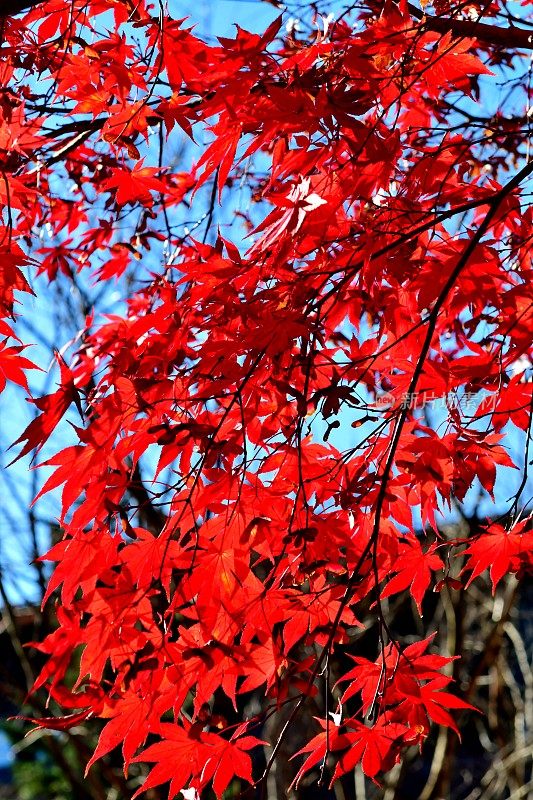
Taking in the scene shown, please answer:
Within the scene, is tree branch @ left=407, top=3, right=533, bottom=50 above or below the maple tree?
above

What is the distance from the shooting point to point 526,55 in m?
3.01

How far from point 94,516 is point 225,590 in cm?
27

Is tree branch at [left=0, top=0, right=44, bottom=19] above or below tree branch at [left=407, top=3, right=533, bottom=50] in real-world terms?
below

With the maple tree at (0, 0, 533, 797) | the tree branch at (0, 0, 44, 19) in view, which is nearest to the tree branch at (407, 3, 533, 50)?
the maple tree at (0, 0, 533, 797)

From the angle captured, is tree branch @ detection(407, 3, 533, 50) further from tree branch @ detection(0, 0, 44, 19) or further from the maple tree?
tree branch @ detection(0, 0, 44, 19)

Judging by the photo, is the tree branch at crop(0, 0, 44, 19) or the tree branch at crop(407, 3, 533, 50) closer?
the tree branch at crop(0, 0, 44, 19)

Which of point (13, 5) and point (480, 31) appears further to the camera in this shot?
point (480, 31)

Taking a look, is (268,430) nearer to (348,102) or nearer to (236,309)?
(236,309)

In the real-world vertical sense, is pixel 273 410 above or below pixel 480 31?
below

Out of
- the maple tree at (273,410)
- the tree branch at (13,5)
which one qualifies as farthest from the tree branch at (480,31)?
the tree branch at (13,5)

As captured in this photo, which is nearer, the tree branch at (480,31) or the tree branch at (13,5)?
the tree branch at (13,5)

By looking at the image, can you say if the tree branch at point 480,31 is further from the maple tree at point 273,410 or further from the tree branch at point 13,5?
the tree branch at point 13,5

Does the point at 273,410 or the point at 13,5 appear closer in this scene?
the point at 13,5

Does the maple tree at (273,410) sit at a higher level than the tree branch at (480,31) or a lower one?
lower
